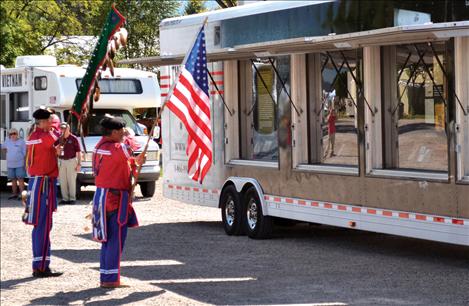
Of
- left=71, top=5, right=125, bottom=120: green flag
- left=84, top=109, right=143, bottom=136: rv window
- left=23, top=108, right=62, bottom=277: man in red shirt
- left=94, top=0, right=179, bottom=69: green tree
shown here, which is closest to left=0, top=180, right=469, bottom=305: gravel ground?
left=23, top=108, right=62, bottom=277: man in red shirt

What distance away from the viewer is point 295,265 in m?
11.8

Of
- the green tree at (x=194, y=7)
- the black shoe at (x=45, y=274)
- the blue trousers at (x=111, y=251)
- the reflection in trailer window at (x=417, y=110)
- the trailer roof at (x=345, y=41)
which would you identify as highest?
the green tree at (x=194, y=7)

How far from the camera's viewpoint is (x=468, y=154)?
416 inches

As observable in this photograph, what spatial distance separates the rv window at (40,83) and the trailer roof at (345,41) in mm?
7563

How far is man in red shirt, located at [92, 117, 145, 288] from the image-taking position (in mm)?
10250

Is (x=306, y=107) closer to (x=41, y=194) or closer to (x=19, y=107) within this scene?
(x=41, y=194)

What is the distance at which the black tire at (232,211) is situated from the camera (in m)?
14.5

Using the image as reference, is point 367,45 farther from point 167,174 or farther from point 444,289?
point 167,174

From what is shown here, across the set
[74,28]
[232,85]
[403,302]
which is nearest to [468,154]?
[403,302]

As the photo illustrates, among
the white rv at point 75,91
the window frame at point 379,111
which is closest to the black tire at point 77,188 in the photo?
the white rv at point 75,91

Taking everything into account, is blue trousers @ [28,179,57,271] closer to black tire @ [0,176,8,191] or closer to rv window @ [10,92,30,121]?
rv window @ [10,92,30,121]

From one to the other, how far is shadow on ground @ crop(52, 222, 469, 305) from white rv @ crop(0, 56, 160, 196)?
634 cm

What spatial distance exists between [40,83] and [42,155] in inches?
443

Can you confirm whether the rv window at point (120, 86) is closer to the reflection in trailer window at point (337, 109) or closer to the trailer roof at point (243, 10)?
the trailer roof at point (243, 10)
